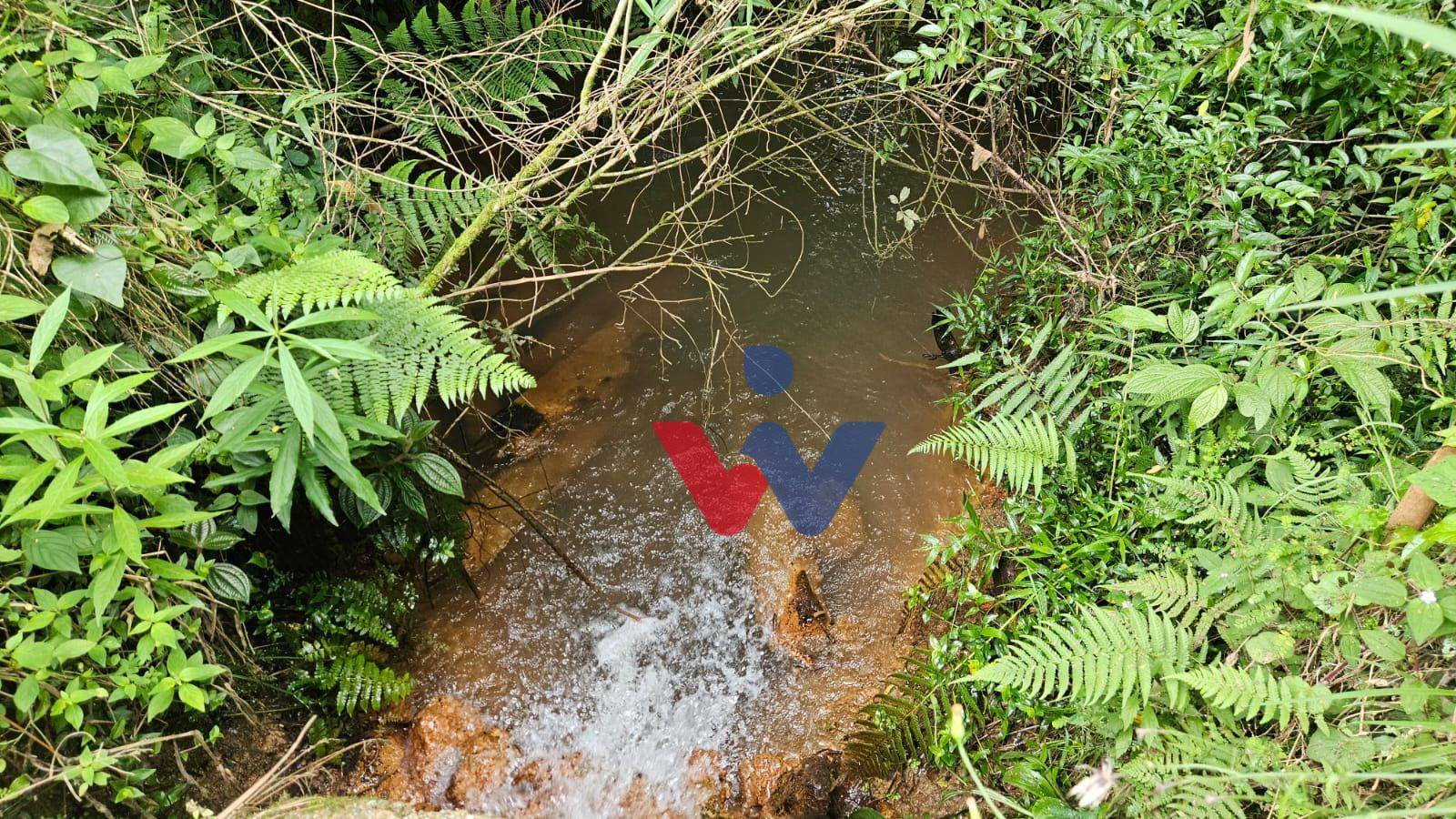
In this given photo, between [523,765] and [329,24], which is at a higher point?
[329,24]

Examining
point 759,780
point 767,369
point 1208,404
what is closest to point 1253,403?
point 1208,404

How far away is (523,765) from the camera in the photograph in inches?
105

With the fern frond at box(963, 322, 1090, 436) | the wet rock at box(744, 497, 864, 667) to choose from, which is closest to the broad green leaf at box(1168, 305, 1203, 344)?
the fern frond at box(963, 322, 1090, 436)

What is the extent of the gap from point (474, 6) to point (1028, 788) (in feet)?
12.3

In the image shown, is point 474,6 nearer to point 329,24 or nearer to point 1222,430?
point 329,24

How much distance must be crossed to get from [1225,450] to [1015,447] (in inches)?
24.0

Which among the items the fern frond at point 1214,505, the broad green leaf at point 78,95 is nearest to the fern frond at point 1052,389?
the fern frond at point 1214,505

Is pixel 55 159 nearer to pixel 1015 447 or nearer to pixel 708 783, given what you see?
pixel 708 783

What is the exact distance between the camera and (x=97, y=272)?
5.74 ft

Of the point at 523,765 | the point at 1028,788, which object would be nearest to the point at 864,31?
the point at 1028,788

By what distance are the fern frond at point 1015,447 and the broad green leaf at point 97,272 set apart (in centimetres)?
228

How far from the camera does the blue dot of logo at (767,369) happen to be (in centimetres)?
372

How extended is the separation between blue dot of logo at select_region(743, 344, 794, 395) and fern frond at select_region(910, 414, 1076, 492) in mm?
1190

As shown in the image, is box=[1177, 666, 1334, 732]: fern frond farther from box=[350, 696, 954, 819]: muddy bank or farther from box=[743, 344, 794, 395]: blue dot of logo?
box=[743, 344, 794, 395]: blue dot of logo
